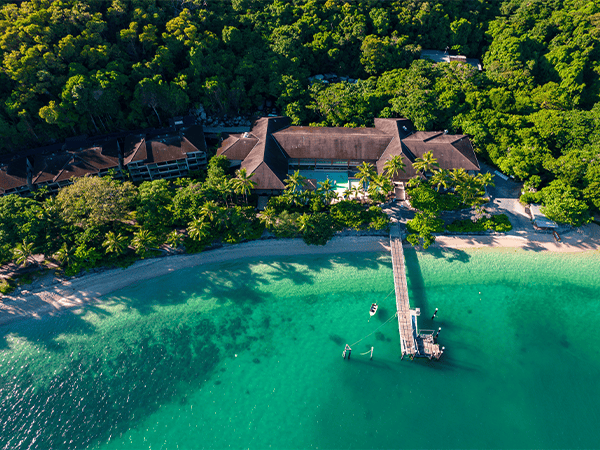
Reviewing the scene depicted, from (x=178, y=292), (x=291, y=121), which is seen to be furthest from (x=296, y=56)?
(x=178, y=292)

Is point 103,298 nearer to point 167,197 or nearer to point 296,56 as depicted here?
point 167,197

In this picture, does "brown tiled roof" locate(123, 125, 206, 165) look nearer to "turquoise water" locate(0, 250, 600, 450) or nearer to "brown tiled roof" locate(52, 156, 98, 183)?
"brown tiled roof" locate(52, 156, 98, 183)

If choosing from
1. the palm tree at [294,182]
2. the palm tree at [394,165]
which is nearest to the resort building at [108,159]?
the palm tree at [294,182]

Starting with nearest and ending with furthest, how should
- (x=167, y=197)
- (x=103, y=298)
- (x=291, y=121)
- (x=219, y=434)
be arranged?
(x=219, y=434)
(x=103, y=298)
(x=167, y=197)
(x=291, y=121)

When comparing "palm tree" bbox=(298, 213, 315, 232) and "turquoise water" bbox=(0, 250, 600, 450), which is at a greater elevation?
"palm tree" bbox=(298, 213, 315, 232)

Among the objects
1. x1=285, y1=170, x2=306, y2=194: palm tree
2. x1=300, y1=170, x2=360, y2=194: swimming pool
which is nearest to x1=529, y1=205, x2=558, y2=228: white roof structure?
x1=300, y1=170, x2=360, y2=194: swimming pool

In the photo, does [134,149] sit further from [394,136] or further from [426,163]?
[426,163]

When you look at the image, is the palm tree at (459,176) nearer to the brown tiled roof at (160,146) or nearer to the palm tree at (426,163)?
the palm tree at (426,163)
